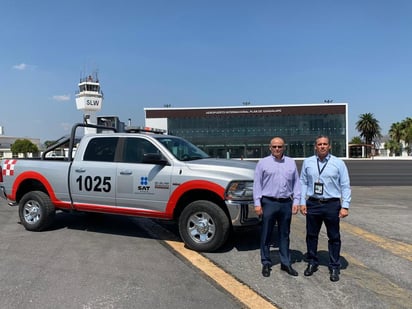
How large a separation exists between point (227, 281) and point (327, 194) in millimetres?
1615

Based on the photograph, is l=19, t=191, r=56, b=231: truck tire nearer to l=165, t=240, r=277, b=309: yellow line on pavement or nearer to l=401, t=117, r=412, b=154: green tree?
l=165, t=240, r=277, b=309: yellow line on pavement

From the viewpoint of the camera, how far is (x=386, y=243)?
21.5 ft

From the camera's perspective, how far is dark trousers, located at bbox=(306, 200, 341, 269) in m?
4.77

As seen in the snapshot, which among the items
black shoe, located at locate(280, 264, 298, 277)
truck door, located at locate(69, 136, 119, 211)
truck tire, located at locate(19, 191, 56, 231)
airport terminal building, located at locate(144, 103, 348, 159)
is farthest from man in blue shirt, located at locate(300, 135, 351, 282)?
airport terminal building, located at locate(144, 103, 348, 159)

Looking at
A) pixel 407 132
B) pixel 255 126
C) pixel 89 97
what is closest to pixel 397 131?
pixel 407 132

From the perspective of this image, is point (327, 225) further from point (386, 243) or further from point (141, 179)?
point (141, 179)

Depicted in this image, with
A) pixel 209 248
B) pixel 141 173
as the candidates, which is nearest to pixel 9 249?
pixel 141 173

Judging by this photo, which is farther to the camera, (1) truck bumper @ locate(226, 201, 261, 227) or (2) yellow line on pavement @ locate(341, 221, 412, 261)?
(2) yellow line on pavement @ locate(341, 221, 412, 261)

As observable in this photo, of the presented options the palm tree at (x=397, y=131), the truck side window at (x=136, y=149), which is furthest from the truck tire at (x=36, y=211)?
the palm tree at (x=397, y=131)

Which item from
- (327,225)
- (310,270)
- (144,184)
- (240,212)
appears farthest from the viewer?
(144,184)

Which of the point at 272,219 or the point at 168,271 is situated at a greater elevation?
the point at 272,219

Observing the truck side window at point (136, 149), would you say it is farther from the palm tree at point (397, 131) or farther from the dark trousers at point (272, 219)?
the palm tree at point (397, 131)

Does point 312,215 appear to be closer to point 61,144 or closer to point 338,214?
point 338,214

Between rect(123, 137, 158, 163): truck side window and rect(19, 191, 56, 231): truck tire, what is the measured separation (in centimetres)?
197
